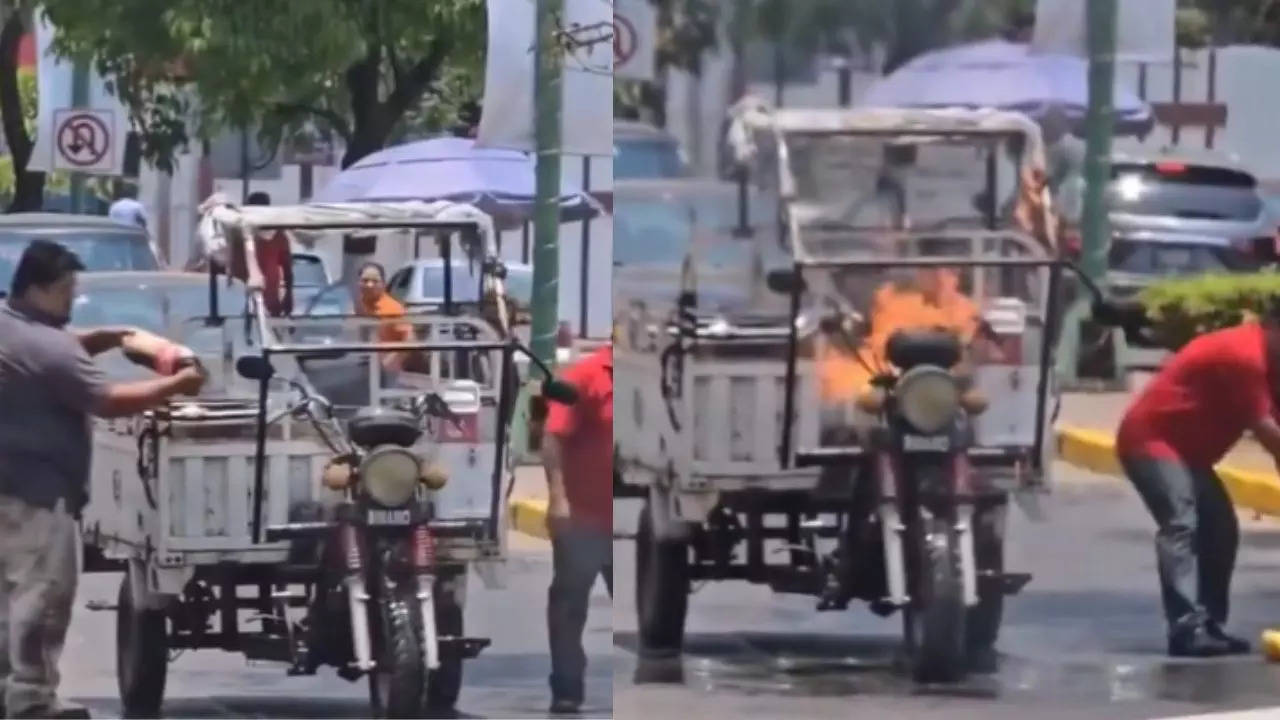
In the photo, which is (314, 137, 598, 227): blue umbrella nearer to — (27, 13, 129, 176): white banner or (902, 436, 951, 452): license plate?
(27, 13, 129, 176): white banner

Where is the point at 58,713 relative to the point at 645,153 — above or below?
below

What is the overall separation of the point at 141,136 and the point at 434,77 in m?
0.68

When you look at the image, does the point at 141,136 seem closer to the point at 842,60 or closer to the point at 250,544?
the point at 250,544

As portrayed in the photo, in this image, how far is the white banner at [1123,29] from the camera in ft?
19.9

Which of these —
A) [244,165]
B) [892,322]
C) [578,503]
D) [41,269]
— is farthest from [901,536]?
[41,269]

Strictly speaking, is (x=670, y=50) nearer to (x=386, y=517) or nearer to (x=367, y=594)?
(x=386, y=517)

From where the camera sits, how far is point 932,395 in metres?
6.04

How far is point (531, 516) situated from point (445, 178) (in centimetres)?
78

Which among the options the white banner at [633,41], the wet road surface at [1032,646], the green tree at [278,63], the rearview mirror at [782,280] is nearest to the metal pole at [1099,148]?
the wet road surface at [1032,646]

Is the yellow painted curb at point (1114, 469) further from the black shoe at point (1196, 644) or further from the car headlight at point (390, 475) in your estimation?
the car headlight at point (390, 475)

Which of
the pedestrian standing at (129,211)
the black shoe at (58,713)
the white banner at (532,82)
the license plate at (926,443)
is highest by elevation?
the white banner at (532,82)

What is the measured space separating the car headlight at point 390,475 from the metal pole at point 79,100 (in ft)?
2.90

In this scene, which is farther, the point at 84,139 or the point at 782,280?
the point at 84,139

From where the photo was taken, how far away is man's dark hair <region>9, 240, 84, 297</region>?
6.09m
